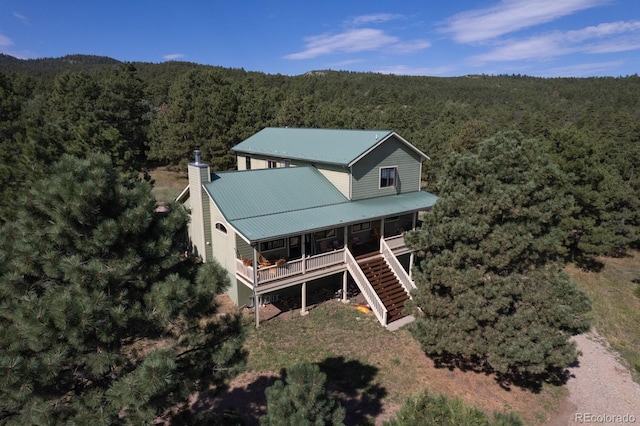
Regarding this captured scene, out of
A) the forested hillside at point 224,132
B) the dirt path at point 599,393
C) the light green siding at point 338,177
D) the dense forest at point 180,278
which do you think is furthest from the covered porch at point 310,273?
the dirt path at point 599,393

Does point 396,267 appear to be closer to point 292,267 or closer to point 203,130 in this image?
point 292,267

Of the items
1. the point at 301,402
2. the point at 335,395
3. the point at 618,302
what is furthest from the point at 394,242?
the point at 301,402

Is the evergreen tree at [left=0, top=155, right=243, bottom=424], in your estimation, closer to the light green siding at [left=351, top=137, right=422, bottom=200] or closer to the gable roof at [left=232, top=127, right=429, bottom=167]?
the gable roof at [left=232, top=127, right=429, bottom=167]

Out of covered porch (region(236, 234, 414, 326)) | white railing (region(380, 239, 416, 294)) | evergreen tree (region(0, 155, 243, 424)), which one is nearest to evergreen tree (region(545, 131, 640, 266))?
white railing (region(380, 239, 416, 294))

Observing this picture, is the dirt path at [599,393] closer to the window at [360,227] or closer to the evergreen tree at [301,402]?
the evergreen tree at [301,402]

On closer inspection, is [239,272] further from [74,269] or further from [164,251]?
[74,269]

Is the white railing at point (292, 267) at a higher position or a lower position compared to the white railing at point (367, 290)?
higher

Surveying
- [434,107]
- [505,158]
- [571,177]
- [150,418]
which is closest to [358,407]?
[150,418]
